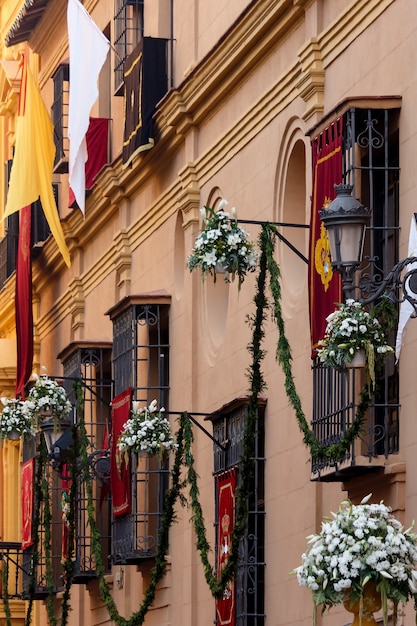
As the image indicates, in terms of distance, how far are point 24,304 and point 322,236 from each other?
1389 cm

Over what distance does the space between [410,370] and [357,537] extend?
2.58m

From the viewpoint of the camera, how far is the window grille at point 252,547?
60.0 feet

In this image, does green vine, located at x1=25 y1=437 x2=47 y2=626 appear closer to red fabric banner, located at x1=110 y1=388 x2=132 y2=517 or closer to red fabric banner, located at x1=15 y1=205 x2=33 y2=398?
red fabric banner, located at x1=110 y1=388 x2=132 y2=517

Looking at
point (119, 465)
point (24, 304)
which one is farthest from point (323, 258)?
point (24, 304)

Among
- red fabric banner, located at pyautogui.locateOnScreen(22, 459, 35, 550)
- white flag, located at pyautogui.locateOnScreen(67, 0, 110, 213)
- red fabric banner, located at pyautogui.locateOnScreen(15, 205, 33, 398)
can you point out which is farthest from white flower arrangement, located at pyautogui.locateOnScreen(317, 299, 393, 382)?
red fabric banner, located at pyautogui.locateOnScreen(15, 205, 33, 398)

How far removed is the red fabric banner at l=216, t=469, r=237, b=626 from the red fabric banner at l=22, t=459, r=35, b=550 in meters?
8.81

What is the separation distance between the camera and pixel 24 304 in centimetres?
2894

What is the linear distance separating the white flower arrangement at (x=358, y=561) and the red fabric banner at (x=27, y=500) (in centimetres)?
1541

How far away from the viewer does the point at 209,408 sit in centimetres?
2044

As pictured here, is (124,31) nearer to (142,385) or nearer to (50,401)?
(142,385)

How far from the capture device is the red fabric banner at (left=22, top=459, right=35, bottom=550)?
2758 cm

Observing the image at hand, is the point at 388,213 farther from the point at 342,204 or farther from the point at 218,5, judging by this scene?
the point at 218,5

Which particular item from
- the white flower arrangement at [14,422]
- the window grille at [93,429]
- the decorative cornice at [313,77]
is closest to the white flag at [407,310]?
the decorative cornice at [313,77]

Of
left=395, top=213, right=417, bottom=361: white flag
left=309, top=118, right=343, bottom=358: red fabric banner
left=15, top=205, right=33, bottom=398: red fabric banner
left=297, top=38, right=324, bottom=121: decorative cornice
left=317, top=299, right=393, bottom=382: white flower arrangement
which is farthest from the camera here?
left=15, top=205, right=33, bottom=398: red fabric banner
